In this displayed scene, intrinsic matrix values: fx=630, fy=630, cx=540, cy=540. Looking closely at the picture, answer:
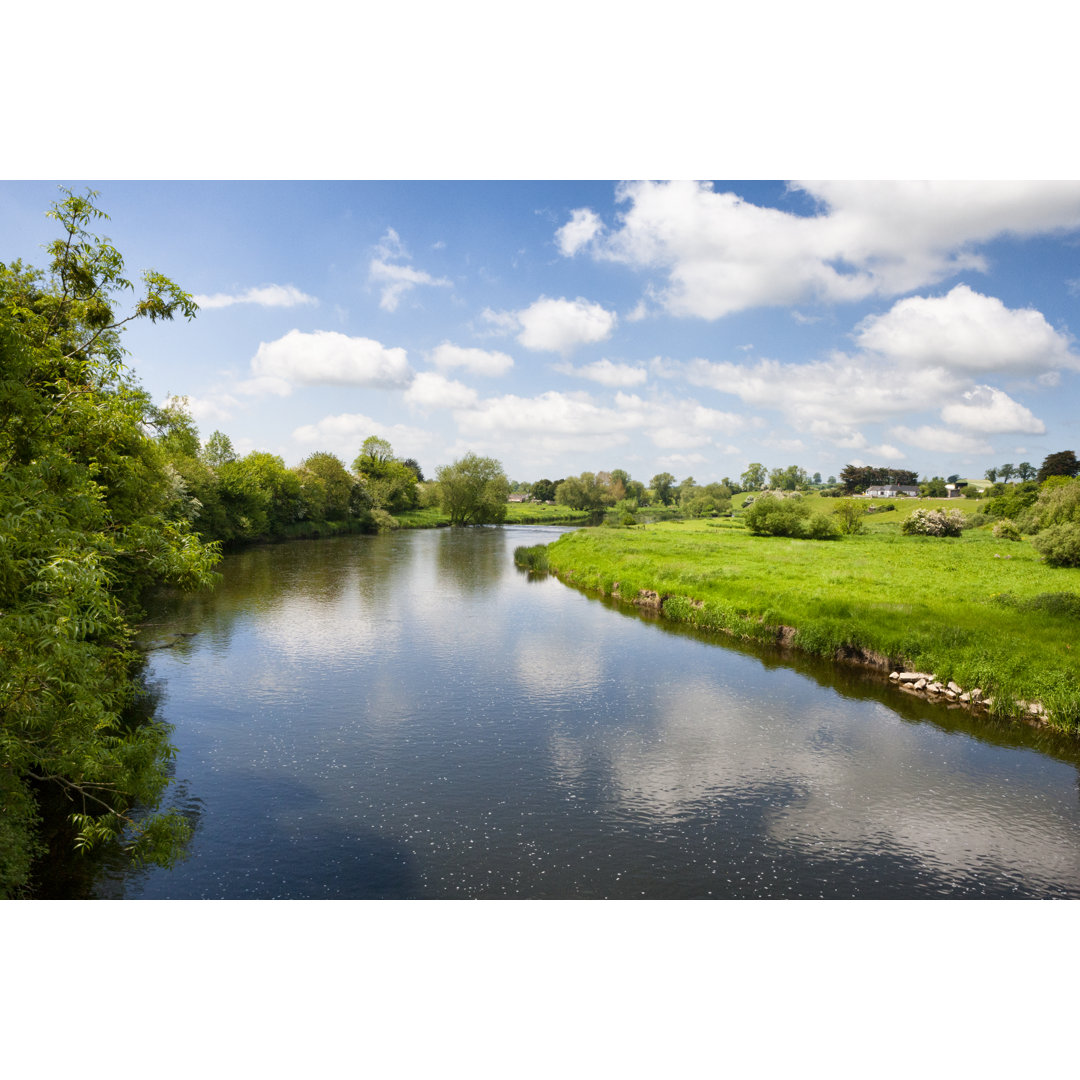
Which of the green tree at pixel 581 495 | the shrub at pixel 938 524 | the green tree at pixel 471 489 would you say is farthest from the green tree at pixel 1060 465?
the green tree at pixel 581 495

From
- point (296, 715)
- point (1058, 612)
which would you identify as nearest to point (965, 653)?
point (1058, 612)

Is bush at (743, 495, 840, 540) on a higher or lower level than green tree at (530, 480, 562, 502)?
lower

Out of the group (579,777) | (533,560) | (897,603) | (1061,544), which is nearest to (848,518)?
(1061,544)

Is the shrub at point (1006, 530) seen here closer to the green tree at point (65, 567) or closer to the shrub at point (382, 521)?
the green tree at point (65, 567)

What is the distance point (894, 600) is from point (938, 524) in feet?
113

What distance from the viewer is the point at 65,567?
612 centimetres

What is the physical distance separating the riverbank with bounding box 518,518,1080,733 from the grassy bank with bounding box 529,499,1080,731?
45 millimetres

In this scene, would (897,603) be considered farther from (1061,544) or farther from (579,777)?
(579,777)

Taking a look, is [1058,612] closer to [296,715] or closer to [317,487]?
[296,715]

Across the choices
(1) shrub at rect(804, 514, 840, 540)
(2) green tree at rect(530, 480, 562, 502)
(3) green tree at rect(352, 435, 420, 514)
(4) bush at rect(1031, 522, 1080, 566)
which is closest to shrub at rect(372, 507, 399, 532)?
(3) green tree at rect(352, 435, 420, 514)

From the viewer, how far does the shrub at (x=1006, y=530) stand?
44.4 m

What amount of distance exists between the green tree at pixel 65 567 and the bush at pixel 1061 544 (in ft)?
121

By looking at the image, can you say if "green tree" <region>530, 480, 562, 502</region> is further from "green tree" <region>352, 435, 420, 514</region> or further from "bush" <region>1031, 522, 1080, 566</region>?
"bush" <region>1031, 522, 1080, 566</region>

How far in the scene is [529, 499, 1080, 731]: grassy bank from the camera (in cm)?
1786
